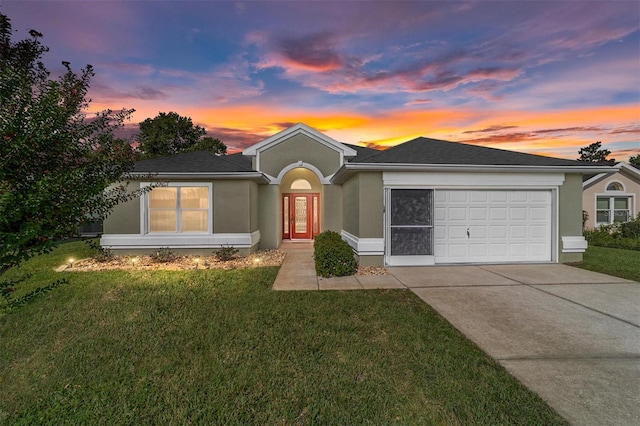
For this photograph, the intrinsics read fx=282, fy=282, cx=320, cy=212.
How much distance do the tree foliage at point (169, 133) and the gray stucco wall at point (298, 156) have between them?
22.9 meters

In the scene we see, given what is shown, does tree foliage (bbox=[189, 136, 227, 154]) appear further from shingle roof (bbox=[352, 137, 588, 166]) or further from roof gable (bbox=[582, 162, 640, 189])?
roof gable (bbox=[582, 162, 640, 189])

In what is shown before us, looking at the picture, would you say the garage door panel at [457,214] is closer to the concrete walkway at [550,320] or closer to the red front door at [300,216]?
the concrete walkway at [550,320]

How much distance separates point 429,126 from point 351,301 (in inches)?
599

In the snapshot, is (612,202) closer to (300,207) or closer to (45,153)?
(300,207)

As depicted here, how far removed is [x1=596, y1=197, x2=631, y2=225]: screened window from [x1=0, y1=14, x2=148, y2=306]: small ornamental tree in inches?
938

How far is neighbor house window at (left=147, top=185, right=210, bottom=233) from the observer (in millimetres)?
10953

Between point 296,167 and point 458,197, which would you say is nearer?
point 458,197

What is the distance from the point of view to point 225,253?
387 inches

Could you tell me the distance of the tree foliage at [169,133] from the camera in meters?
30.7

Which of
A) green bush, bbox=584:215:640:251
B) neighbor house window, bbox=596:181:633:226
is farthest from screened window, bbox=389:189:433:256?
neighbor house window, bbox=596:181:633:226

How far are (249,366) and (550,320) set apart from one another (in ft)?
16.3

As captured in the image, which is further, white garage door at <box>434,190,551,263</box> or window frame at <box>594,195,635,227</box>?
window frame at <box>594,195,635,227</box>

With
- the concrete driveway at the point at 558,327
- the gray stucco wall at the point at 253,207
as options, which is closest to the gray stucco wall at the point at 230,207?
the gray stucco wall at the point at 253,207

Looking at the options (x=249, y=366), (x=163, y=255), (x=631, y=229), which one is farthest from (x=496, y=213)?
(x=631, y=229)
